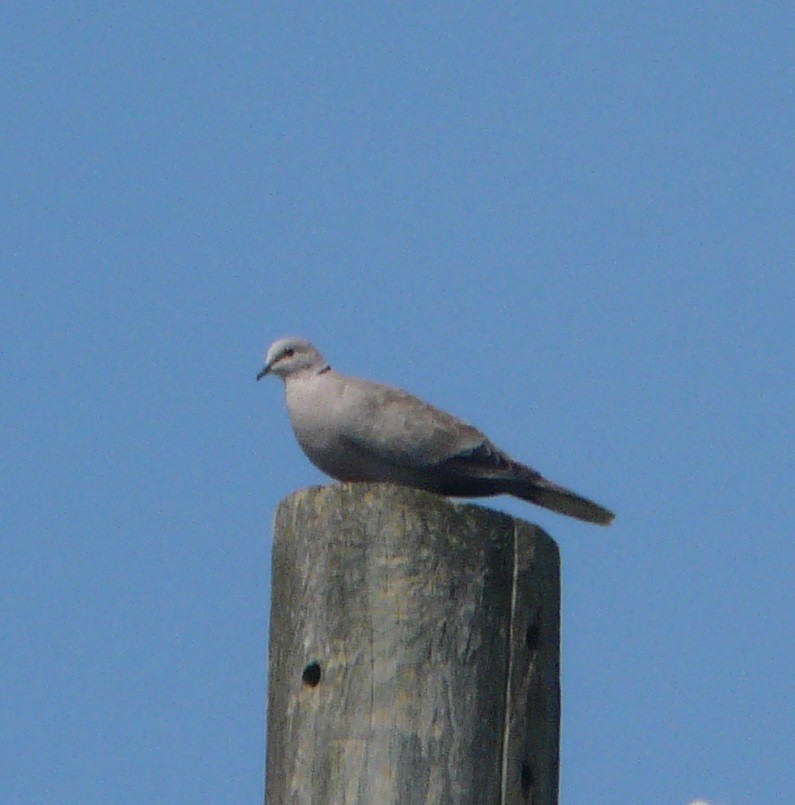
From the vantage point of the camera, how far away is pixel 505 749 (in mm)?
4719

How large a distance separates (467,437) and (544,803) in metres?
2.46

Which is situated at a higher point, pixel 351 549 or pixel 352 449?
pixel 352 449

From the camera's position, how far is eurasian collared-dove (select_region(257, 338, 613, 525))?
22.3 ft

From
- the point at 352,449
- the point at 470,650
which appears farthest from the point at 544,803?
the point at 352,449

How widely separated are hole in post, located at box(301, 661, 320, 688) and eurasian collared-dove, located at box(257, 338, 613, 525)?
6.66ft

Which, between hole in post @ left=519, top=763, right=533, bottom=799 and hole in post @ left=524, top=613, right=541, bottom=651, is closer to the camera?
hole in post @ left=519, top=763, right=533, bottom=799

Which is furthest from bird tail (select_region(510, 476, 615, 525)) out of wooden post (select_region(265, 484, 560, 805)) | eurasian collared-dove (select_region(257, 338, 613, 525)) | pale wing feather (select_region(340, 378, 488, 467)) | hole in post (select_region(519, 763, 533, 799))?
hole in post (select_region(519, 763, 533, 799))

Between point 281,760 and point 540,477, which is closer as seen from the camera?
point 281,760

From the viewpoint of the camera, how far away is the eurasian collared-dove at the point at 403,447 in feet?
22.3

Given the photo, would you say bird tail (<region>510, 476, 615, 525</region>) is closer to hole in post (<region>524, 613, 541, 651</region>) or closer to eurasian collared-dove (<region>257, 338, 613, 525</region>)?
eurasian collared-dove (<region>257, 338, 613, 525</region>)

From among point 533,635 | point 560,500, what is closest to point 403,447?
point 560,500

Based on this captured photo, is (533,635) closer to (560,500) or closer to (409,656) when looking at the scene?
(409,656)

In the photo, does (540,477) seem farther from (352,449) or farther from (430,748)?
(430,748)

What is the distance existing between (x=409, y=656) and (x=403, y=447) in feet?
7.01
